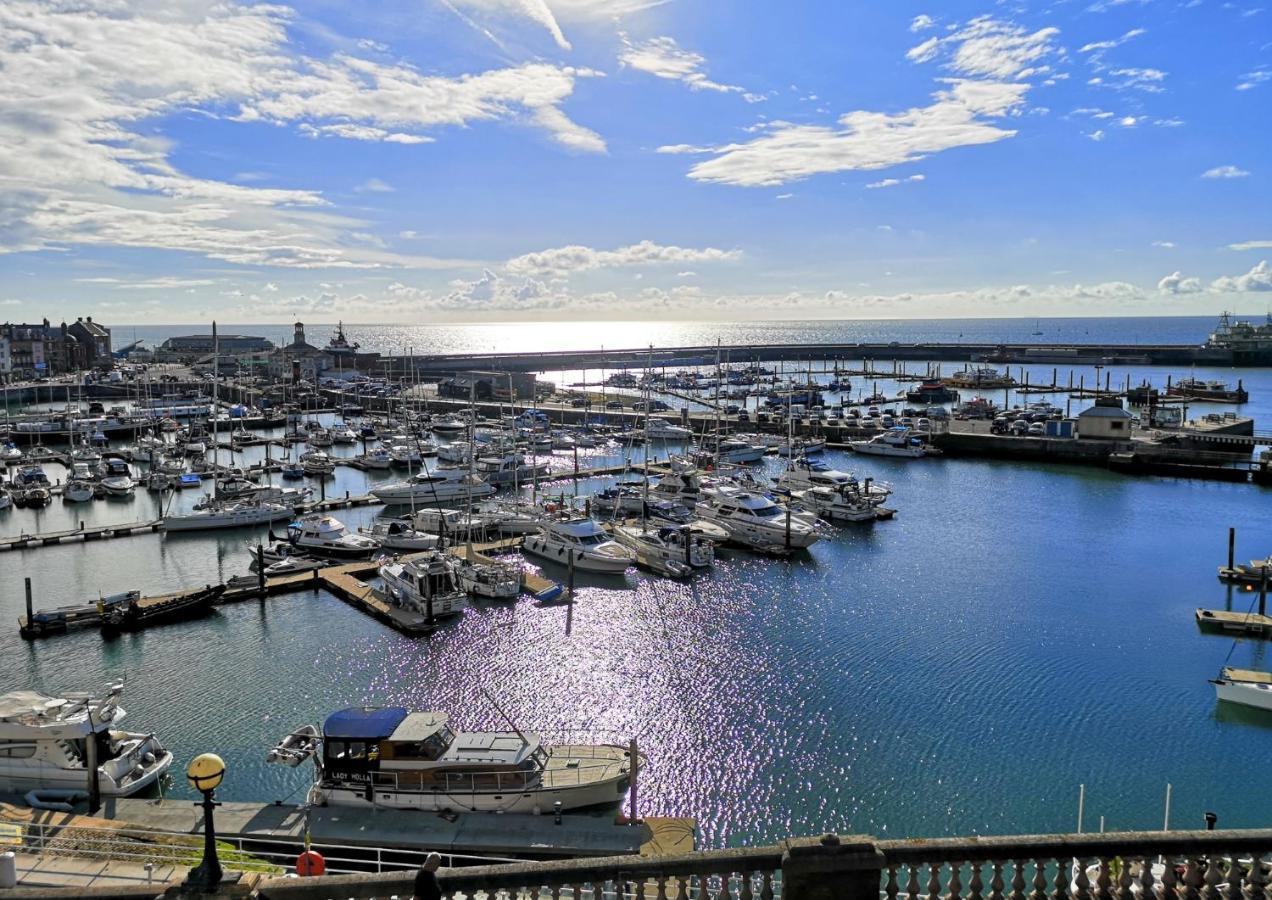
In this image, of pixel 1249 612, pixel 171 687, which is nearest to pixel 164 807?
pixel 171 687

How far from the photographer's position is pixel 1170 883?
30.2 feet

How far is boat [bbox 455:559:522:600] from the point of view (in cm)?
3691

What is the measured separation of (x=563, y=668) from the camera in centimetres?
2973

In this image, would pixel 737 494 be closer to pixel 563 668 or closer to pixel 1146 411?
pixel 563 668

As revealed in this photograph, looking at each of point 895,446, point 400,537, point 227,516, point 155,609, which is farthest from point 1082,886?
point 895,446

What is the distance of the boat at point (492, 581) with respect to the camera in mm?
36906

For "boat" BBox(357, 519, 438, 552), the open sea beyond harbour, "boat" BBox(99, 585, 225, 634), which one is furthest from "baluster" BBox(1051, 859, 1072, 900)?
"boat" BBox(357, 519, 438, 552)

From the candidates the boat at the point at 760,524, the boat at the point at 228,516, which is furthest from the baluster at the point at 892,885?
the boat at the point at 228,516

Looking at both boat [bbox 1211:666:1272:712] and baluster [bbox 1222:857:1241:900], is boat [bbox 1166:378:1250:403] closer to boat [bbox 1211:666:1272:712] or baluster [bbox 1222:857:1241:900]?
boat [bbox 1211:666:1272:712]

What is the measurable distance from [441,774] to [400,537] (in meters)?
27.7

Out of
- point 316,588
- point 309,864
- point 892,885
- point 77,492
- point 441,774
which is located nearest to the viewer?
point 892,885

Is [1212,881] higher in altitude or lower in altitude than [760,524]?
higher

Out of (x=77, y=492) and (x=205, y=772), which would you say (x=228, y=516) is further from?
(x=205, y=772)

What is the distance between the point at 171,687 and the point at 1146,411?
299ft
